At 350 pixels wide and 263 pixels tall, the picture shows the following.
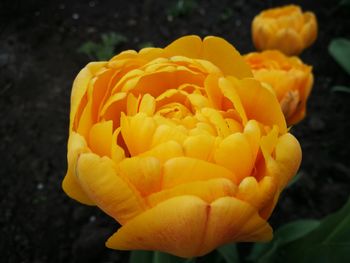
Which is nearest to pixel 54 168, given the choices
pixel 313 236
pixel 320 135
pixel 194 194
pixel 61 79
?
pixel 61 79

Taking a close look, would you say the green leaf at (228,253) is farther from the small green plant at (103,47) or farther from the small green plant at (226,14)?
the small green plant at (226,14)

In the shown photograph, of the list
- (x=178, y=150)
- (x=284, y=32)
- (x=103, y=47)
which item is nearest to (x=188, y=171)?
(x=178, y=150)

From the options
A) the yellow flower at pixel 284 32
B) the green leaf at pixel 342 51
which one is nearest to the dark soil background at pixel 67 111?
the green leaf at pixel 342 51

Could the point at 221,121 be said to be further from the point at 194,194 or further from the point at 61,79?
the point at 61,79

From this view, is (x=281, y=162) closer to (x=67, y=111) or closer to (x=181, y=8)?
(x=67, y=111)

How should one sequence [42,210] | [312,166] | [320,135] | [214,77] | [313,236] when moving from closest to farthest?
1. [214,77]
2. [313,236]
3. [42,210]
4. [312,166]
5. [320,135]

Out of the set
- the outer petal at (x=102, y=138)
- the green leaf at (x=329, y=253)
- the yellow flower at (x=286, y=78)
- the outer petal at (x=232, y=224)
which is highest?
the outer petal at (x=102, y=138)

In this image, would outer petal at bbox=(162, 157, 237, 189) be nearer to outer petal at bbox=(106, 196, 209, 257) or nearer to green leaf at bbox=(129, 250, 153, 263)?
outer petal at bbox=(106, 196, 209, 257)
